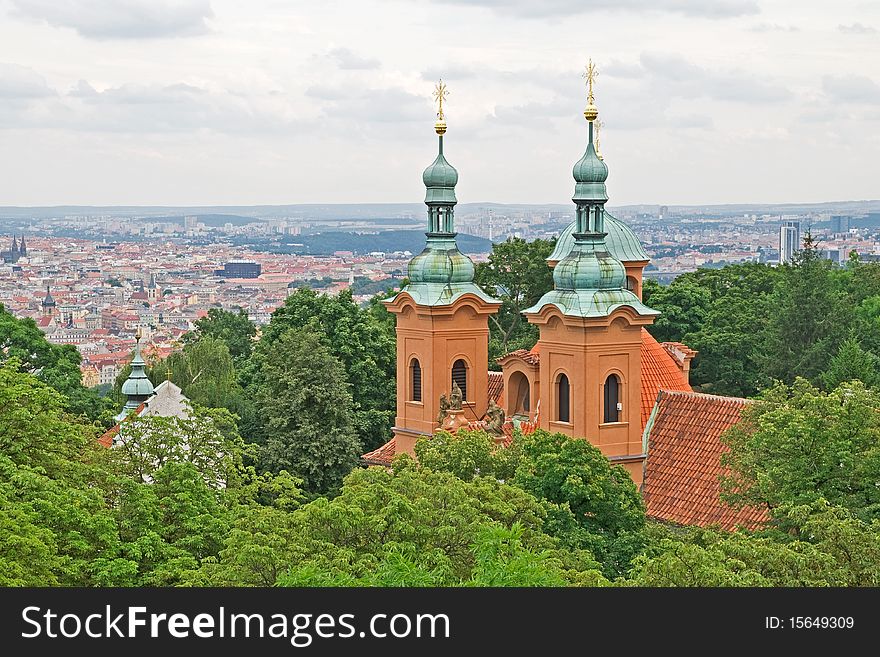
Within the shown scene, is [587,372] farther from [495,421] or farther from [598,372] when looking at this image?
[495,421]

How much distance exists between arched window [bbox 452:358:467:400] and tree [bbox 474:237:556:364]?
22504mm

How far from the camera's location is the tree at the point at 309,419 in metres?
55.5

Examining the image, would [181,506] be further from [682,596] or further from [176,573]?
[682,596]

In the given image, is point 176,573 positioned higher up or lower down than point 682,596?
lower down

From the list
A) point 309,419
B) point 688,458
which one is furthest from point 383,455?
point 688,458

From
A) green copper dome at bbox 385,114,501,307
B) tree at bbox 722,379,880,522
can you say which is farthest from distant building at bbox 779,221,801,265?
tree at bbox 722,379,880,522

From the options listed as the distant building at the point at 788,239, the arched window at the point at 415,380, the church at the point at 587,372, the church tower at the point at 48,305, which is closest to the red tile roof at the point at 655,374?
the church at the point at 587,372

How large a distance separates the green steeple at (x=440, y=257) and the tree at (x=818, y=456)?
15.1 m

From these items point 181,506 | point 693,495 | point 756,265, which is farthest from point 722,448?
point 756,265

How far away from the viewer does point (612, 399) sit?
43.5 m

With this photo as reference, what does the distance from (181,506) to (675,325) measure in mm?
41083

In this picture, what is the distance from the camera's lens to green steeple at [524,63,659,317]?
43.0 m

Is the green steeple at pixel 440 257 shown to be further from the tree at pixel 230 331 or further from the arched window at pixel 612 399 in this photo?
the tree at pixel 230 331

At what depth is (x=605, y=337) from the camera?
141ft
